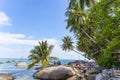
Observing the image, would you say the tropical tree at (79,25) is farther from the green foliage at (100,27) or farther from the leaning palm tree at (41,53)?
the leaning palm tree at (41,53)

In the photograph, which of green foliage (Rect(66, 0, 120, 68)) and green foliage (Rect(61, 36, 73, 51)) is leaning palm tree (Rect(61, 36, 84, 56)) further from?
green foliage (Rect(66, 0, 120, 68))

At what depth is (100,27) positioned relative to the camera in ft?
73.0

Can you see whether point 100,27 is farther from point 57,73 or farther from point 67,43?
point 67,43

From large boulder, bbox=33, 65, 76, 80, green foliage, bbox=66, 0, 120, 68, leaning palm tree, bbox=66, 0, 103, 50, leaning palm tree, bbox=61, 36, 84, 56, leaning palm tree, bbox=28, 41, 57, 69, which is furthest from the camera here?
leaning palm tree, bbox=61, 36, 84, 56

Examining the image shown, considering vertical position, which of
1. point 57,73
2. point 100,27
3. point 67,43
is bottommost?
point 57,73

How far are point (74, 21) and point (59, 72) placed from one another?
17197mm

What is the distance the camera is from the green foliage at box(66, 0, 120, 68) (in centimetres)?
1617

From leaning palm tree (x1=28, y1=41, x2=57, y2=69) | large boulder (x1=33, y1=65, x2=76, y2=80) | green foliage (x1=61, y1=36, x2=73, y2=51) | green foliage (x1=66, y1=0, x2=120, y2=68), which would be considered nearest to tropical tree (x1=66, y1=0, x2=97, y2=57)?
green foliage (x1=66, y1=0, x2=120, y2=68)

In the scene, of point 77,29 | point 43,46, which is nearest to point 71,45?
point 77,29

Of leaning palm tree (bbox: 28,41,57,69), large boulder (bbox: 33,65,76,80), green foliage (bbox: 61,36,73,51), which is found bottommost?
large boulder (bbox: 33,65,76,80)

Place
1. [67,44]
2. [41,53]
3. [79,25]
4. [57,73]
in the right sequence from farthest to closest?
[67,44] → [79,25] → [41,53] → [57,73]

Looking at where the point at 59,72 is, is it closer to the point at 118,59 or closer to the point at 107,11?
the point at 118,59

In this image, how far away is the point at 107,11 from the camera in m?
17.3

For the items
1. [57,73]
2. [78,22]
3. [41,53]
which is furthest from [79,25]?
[57,73]
